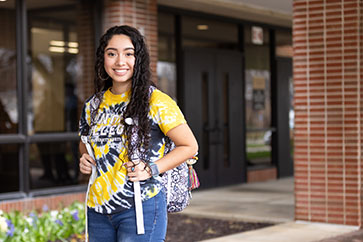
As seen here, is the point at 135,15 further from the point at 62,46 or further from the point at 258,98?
the point at 258,98

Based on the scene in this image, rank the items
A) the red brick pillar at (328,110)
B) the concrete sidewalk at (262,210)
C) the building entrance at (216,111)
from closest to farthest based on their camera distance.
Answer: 1. the concrete sidewalk at (262,210)
2. the red brick pillar at (328,110)
3. the building entrance at (216,111)

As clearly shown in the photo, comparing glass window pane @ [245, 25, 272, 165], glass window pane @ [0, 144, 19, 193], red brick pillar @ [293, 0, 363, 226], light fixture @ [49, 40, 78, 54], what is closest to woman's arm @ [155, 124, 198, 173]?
red brick pillar @ [293, 0, 363, 226]

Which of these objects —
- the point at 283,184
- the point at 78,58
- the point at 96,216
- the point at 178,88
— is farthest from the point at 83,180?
the point at 96,216

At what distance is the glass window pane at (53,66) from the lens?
904 centimetres

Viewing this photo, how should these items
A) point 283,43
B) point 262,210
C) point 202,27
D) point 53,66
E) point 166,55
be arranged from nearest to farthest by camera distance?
point 262,210
point 53,66
point 166,55
point 202,27
point 283,43

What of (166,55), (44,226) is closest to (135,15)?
(166,55)

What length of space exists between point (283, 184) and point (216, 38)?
9.99 feet

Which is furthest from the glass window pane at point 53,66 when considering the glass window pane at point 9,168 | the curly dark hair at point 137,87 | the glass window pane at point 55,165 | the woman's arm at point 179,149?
the woman's arm at point 179,149

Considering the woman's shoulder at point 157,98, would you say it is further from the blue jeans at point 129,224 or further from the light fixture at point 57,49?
the light fixture at point 57,49

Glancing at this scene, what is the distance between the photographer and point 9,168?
8.99 m

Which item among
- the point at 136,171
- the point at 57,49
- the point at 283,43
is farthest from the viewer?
the point at 283,43

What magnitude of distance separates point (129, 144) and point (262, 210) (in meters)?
6.34

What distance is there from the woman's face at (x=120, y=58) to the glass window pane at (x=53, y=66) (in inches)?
238

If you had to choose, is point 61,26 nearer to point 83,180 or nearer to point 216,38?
point 83,180
